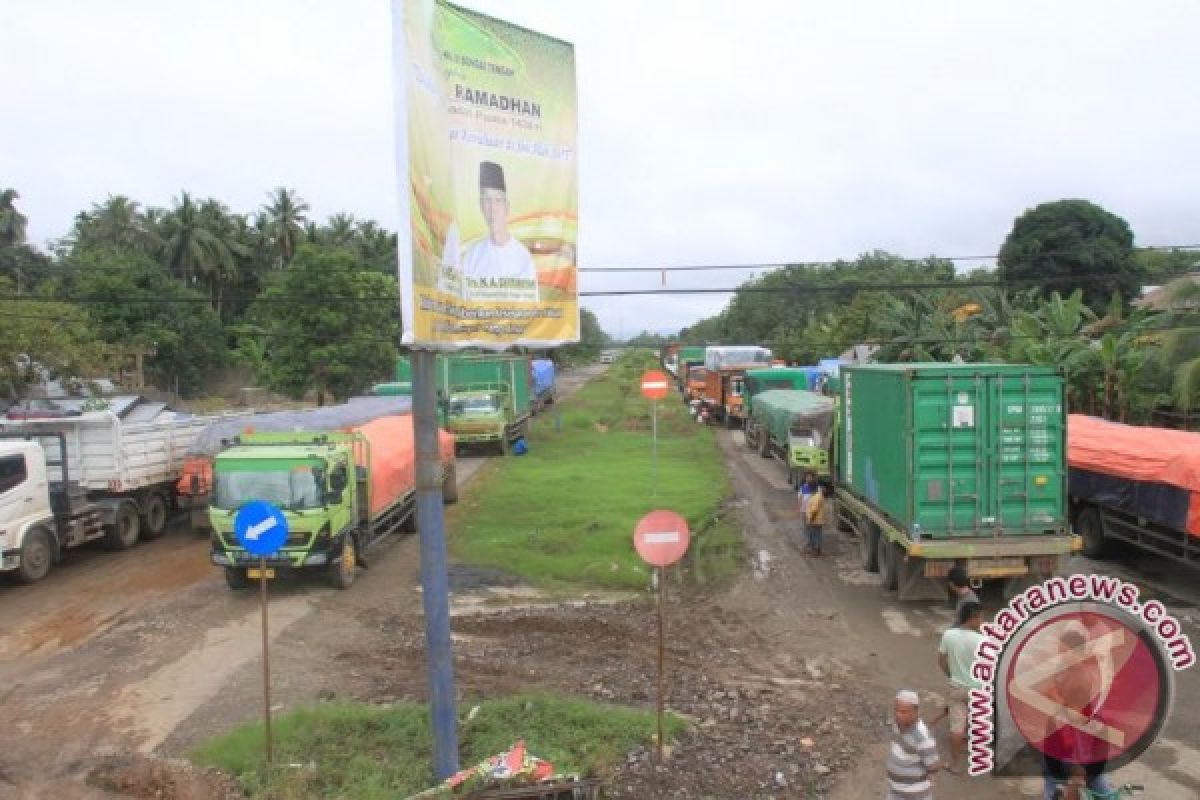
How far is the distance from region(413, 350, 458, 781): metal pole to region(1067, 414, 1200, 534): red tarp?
9.47 meters

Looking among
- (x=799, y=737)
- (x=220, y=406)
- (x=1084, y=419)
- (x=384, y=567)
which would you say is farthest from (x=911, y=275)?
(x=799, y=737)

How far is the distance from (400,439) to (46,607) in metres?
6.42

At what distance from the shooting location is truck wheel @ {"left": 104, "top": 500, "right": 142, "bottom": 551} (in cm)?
1645

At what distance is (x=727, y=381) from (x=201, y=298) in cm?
2064

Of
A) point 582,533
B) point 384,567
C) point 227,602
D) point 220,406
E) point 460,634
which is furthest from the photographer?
point 220,406

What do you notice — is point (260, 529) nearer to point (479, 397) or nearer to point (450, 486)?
point (450, 486)

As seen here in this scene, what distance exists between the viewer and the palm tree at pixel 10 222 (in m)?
56.4

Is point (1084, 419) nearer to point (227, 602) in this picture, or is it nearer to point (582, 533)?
point (582, 533)

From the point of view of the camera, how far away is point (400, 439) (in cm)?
1753

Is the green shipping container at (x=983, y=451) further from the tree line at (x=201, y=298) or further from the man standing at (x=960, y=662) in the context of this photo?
the tree line at (x=201, y=298)

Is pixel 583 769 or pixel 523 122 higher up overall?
pixel 523 122

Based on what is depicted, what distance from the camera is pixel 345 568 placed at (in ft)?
43.8

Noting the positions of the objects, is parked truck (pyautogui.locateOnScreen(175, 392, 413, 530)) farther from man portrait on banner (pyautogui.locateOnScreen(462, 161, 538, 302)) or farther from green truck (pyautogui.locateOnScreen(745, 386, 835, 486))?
man portrait on banner (pyautogui.locateOnScreen(462, 161, 538, 302))

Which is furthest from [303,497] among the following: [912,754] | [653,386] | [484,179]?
[912,754]
